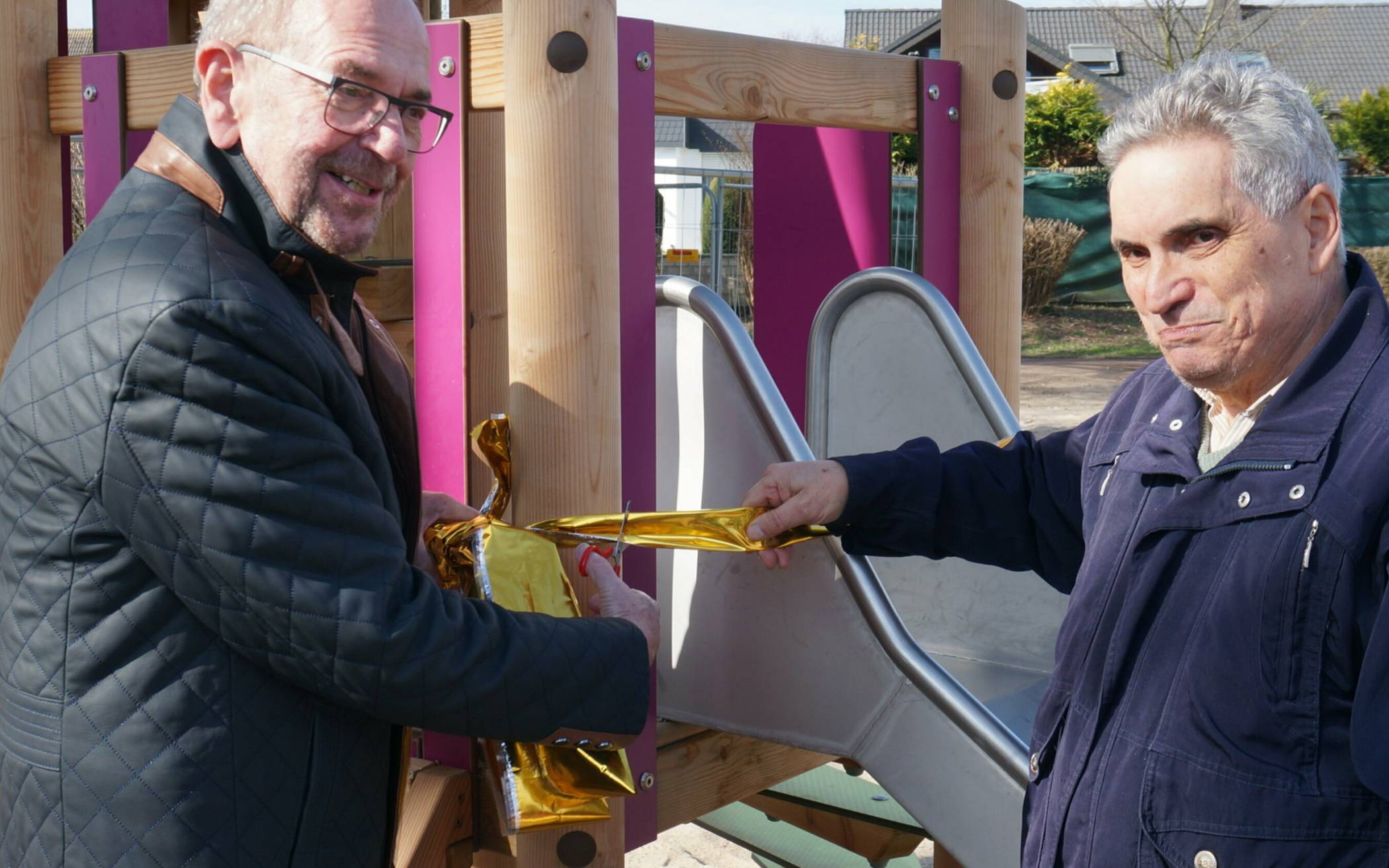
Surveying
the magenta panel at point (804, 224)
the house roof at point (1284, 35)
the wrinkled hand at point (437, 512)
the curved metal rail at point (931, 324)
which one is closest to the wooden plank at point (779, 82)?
the curved metal rail at point (931, 324)

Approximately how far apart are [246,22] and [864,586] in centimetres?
129

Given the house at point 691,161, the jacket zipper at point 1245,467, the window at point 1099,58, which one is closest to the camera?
the jacket zipper at point 1245,467

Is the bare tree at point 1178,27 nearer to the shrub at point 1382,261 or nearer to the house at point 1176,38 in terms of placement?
the house at point 1176,38

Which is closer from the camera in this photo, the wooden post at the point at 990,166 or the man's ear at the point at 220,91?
the man's ear at the point at 220,91

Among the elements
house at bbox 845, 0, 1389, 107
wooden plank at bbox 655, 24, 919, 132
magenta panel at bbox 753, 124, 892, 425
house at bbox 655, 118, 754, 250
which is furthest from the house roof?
wooden plank at bbox 655, 24, 919, 132

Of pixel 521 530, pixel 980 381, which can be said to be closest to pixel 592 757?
pixel 521 530

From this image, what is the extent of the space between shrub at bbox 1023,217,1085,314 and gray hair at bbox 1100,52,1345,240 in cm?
1862

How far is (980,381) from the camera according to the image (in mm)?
2883

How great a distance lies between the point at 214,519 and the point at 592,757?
66 centimetres

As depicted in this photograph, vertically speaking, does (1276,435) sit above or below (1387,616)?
above

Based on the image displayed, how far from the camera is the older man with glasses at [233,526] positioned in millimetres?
1419

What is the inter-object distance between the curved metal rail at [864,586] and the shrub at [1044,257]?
17996mm

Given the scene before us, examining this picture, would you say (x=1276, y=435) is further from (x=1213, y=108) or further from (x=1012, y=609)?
(x=1012, y=609)

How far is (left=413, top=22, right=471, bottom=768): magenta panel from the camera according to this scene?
2.09 meters
